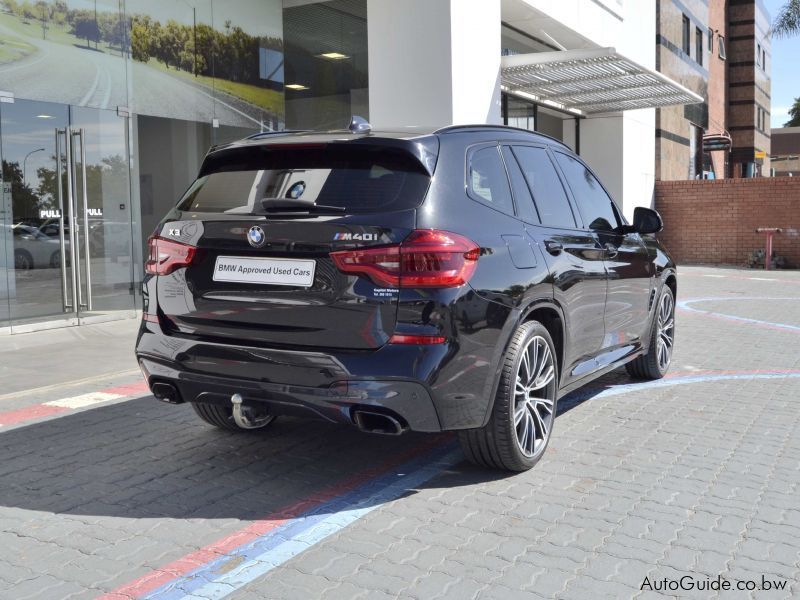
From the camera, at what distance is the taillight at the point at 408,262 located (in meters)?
3.93

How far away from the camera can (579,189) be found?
586 centimetres

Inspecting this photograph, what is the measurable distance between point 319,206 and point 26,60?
832cm

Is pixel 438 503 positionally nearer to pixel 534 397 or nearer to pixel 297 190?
pixel 534 397

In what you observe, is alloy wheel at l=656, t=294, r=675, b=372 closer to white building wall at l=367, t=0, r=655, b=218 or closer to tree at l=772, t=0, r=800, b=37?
white building wall at l=367, t=0, r=655, b=218

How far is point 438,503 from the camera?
422 cm

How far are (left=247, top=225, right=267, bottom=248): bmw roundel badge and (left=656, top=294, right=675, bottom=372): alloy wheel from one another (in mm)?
3967

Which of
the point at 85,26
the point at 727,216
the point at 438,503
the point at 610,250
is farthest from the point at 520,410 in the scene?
the point at 727,216

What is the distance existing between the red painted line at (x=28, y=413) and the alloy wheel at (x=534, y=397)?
349 cm

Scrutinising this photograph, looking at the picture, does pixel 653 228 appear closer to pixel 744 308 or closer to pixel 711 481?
pixel 711 481

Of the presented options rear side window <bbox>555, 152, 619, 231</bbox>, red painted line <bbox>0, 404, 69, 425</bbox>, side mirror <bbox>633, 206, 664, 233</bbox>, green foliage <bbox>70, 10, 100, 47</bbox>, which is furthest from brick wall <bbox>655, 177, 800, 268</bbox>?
red painted line <bbox>0, 404, 69, 425</bbox>

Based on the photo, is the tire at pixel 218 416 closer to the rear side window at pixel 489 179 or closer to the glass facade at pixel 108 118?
the rear side window at pixel 489 179

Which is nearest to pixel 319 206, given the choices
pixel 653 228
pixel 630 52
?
pixel 653 228

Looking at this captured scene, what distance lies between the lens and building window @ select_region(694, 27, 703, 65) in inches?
1195

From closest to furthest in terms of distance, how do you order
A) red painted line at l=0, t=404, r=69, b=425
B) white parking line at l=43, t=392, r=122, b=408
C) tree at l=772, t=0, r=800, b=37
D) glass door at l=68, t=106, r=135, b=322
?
red painted line at l=0, t=404, r=69, b=425, white parking line at l=43, t=392, r=122, b=408, glass door at l=68, t=106, r=135, b=322, tree at l=772, t=0, r=800, b=37
